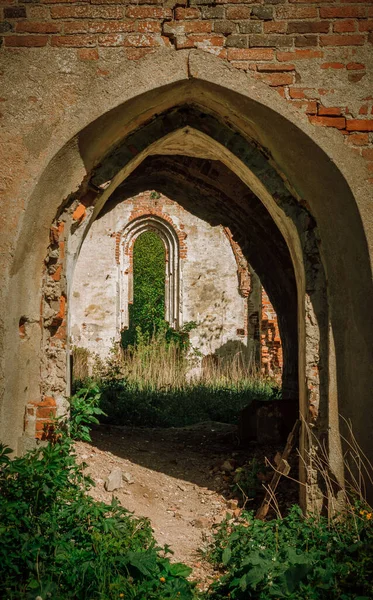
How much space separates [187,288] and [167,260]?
99cm

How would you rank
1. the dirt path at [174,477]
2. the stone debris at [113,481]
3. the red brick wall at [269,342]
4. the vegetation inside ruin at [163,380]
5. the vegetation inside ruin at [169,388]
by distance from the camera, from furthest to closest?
the red brick wall at [269,342]
the vegetation inside ruin at [163,380]
the vegetation inside ruin at [169,388]
the stone debris at [113,481]
the dirt path at [174,477]

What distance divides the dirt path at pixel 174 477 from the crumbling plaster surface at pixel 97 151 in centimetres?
150

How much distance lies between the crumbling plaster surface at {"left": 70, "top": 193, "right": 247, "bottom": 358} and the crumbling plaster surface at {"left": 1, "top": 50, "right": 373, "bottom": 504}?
33.2 ft

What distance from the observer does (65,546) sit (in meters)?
3.35

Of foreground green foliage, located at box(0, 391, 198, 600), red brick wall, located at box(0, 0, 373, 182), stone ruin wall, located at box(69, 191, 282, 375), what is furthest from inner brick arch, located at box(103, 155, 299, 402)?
stone ruin wall, located at box(69, 191, 282, 375)

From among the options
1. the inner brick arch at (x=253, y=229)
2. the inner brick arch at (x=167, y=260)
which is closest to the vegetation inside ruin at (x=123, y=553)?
the inner brick arch at (x=253, y=229)

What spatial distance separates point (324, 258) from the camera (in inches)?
173

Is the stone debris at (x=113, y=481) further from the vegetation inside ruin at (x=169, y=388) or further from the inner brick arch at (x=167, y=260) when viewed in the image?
the inner brick arch at (x=167, y=260)

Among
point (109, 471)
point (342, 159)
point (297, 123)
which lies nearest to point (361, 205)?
point (342, 159)

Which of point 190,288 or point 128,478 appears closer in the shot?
point 128,478

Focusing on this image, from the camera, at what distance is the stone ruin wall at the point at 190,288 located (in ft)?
47.2

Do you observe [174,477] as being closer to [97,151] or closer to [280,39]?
[97,151]

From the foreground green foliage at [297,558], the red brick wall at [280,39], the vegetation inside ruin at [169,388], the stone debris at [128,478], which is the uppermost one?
the red brick wall at [280,39]

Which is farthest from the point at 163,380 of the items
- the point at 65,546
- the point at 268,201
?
the point at 65,546
